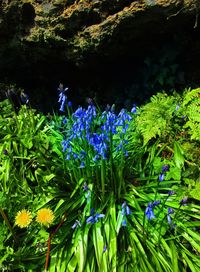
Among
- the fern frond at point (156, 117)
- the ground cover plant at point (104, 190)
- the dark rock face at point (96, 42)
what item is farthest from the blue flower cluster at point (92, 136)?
the dark rock face at point (96, 42)

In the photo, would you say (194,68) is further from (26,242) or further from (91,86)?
(26,242)

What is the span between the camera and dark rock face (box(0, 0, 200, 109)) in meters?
4.46

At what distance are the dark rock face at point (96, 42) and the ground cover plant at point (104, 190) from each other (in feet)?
2.07

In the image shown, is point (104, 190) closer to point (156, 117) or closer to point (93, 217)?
point (93, 217)

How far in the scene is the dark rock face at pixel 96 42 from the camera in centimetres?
446

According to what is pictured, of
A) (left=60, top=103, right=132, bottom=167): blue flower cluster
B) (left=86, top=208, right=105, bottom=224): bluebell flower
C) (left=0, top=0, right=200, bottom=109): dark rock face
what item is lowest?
(left=86, top=208, right=105, bottom=224): bluebell flower

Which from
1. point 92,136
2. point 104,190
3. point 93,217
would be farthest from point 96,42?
point 93,217

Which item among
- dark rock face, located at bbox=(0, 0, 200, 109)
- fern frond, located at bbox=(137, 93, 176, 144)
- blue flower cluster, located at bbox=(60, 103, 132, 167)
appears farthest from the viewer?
dark rock face, located at bbox=(0, 0, 200, 109)

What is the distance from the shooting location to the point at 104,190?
4086mm

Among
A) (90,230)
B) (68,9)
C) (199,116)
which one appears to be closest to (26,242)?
(90,230)

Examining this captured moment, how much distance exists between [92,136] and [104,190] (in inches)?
20.5

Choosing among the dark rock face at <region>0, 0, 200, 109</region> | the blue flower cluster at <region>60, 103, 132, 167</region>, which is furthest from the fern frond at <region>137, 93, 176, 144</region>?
the dark rock face at <region>0, 0, 200, 109</region>

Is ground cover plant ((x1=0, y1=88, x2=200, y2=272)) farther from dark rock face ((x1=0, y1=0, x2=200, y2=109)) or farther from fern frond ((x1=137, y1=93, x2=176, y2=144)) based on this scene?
dark rock face ((x1=0, y1=0, x2=200, y2=109))

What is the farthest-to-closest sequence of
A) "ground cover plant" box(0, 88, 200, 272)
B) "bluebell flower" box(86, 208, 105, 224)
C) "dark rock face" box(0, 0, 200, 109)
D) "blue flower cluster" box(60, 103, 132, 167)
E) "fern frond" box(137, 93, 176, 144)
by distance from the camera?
"dark rock face" box(0, 0, 200, 109) < "fern frond" box(137, 93, 176, 144) < "blue flower cluster" box(60, 103, 132, 167) < "ground cover plant" box(0, 88, 200, 272) < "bluebell flower" box(86, 208, 105, 224)
